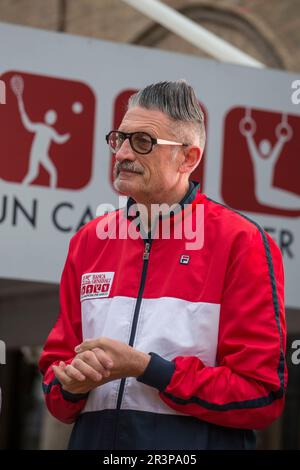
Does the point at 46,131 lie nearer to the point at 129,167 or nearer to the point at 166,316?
the point at 129,167

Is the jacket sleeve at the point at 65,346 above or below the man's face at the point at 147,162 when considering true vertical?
below

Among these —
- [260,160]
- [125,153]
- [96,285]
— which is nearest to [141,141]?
[125,153]

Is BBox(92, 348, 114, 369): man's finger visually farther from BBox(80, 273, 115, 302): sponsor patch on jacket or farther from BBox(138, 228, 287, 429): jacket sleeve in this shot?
BBox(80, 273, 115, 302): sponsor patch on jacket

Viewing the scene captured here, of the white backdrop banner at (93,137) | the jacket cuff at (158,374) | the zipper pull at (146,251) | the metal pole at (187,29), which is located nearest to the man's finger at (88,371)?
the jacket cuff at (158,374)

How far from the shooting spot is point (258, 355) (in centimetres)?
278

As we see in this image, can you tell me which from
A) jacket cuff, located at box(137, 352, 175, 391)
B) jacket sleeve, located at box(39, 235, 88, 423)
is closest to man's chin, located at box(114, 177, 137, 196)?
jacket sleeve, located at box(39, 235, 88, 423)

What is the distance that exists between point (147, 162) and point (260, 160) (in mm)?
2989

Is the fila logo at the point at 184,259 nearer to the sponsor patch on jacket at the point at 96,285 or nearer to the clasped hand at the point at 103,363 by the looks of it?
the sponsor patch on jacket at the point at 96,285

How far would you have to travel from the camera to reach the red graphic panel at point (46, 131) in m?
5.50

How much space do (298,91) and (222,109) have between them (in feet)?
1.40

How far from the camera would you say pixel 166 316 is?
287 cm
